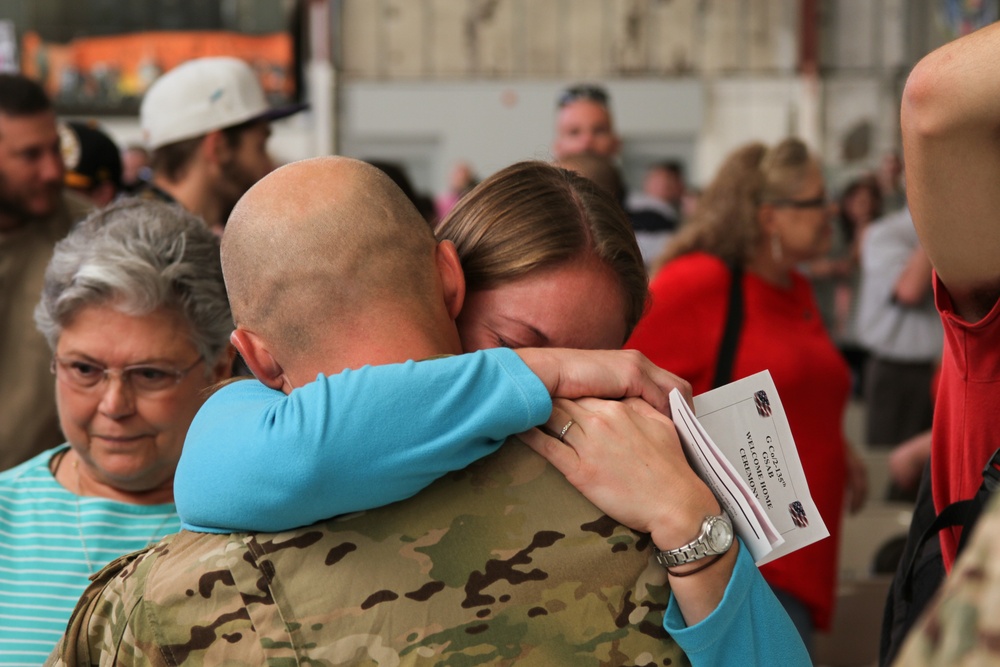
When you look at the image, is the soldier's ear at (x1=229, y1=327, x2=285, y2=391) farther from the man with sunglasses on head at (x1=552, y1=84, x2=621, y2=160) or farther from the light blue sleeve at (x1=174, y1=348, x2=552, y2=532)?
the man with sunglasses on head at (x1=552, y1=84, x2=621, y2=160)

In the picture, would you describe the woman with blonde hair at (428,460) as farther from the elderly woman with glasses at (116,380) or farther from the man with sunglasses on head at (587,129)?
the man with sunglasses on head at (587,129)

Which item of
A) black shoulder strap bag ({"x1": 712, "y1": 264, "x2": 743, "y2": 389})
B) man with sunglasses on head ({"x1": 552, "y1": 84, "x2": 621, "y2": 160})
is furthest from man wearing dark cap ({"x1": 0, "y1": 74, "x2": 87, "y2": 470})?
man with sunglasses on head ({"x1": 552, "y1": 84, "x2": 621, "y2": 160})

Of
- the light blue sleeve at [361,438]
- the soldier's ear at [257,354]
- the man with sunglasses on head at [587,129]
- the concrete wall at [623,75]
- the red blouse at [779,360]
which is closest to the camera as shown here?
the light blue sleeve at [361,438]

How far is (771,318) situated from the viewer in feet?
10.6

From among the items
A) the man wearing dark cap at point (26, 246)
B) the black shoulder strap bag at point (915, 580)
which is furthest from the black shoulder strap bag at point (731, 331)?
the man wearing dark cap at point (26, 246)

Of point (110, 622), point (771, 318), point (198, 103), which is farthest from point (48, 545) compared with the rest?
point (771, 318)

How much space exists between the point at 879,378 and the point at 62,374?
16.6 feet

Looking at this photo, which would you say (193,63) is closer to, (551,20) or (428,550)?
(428,550)

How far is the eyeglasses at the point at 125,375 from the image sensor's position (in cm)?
198

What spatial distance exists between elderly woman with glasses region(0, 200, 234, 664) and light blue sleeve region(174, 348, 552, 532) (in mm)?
897

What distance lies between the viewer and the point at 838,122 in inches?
486

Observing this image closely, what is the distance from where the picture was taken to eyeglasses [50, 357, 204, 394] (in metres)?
1.98

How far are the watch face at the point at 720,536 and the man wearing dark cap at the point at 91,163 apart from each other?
358cm

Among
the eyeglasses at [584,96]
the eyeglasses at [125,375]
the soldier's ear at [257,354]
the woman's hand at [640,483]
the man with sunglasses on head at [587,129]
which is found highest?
the eyeglasses at [584,96]
